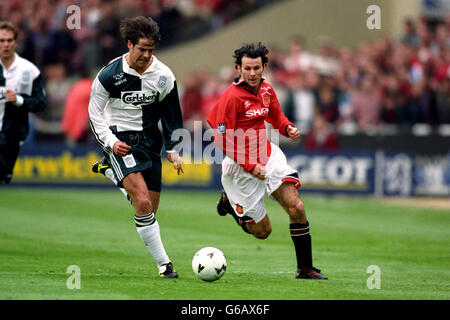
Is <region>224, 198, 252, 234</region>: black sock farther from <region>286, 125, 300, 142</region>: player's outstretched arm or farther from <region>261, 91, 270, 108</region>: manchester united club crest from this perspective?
<region>261, 91, 270, 108</region>: manchester united club crest

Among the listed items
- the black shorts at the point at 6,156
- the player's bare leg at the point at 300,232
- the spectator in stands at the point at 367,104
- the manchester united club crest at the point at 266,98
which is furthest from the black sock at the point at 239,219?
the spectator in stands at the point at 367,104

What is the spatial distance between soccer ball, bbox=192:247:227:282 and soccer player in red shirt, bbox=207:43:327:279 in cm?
97

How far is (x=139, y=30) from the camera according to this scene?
883 cm

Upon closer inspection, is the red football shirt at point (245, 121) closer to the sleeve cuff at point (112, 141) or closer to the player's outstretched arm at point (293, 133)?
the player's outstretched arm at point (293, 133)

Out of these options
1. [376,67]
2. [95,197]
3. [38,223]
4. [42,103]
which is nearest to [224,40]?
[376,67]

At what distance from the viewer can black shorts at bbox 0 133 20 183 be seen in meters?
11.7

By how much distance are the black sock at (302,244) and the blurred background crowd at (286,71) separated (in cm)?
1130

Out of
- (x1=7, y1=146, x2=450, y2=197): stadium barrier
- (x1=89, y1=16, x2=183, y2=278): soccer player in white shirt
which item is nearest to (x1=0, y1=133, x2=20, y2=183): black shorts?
(x1=89, y1=16, x2=183, y2=278): soccer player in white shirt

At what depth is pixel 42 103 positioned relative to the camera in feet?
38.1

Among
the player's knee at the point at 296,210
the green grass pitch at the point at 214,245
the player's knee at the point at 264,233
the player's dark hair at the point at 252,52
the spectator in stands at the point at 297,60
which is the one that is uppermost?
the spectator in stands at the point at 297,60

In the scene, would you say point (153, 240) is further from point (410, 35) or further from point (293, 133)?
point (410, 35)

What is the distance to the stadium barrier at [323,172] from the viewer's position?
1998 cm

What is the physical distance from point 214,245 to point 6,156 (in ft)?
10.5

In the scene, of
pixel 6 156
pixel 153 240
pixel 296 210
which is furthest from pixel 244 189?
pixel 6 156
